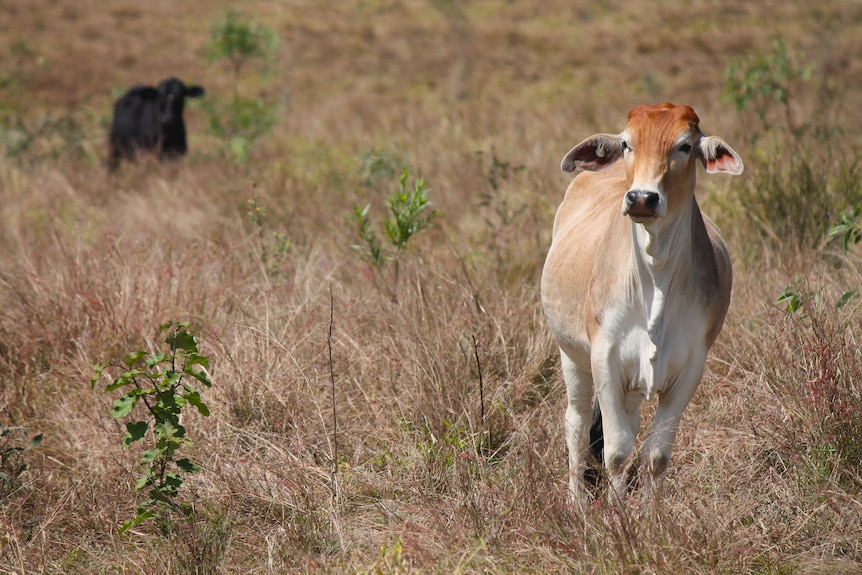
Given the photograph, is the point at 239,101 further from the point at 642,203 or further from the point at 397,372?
the point at 642,203

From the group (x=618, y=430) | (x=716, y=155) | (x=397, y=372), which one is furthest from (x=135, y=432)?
(x=716, y=155)

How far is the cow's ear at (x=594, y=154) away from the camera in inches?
133

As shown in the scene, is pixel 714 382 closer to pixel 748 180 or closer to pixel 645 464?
pixel 645 464

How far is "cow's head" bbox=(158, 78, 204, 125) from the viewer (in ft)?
36.9

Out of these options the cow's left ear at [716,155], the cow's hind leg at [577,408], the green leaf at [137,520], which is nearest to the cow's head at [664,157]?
the cow's left ear at [716,155]

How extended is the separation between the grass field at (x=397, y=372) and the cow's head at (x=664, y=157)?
0.98m

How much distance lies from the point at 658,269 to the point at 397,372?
1.58 m

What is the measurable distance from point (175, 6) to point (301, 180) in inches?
758

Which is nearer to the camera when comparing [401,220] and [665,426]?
[665,426]

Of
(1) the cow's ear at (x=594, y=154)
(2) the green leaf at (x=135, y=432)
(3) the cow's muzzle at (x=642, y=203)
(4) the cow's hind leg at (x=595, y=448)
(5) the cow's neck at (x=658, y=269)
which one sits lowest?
(4) the cow's hind leg at (x=595, y=448)

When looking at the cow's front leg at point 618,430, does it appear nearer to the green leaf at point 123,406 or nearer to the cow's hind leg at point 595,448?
the cow's hind leg at point 595,448

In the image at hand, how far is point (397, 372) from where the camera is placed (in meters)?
4.41

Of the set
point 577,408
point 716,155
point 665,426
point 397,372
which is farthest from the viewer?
point 397,372

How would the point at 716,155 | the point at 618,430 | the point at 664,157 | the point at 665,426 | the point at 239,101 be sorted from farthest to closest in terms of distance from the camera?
the point at 239,101 < the point at 618,430 < the point at 665,426 < the point at 716,155 < the point at 664,157
